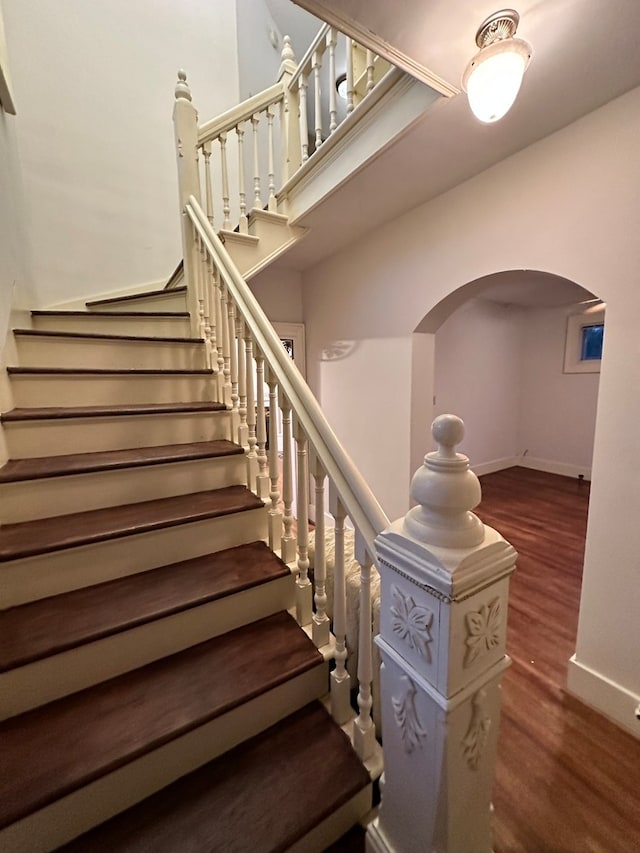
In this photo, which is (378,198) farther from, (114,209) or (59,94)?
(59,94)

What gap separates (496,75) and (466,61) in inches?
7.8

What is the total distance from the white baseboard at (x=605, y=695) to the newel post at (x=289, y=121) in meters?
3.04

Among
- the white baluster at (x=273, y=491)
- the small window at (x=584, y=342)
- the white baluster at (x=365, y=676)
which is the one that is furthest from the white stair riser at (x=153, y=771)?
the small window at (x=584, y=342)

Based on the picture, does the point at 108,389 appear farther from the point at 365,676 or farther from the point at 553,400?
the point at 553,400

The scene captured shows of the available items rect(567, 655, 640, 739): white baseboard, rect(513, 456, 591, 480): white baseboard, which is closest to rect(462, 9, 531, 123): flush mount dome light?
rect(567, 655, 640, 739): white baseboard

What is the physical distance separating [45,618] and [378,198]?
235cm

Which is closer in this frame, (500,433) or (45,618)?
(45,618)

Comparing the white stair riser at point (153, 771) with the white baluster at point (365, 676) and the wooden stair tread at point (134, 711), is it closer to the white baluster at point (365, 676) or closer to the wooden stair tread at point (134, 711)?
the wooden stair tread at point (134, 711)

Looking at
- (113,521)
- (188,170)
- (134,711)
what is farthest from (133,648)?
(188,170)

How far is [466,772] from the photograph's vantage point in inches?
26.3

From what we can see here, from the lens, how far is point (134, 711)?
35.4 inches

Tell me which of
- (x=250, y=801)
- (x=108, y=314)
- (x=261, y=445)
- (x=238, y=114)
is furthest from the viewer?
(x=238, y=114)

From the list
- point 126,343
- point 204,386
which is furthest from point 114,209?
point 204,386

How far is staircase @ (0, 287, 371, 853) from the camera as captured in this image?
795 mm
